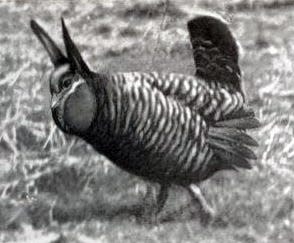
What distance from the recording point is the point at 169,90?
1.26 meters

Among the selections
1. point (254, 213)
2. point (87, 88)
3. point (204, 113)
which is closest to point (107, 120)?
point (87, 88)

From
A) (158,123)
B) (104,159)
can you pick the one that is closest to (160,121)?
(158,123)

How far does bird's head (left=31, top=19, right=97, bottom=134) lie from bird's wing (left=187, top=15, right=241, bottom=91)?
198mm

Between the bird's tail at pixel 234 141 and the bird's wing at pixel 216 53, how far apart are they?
6 cm

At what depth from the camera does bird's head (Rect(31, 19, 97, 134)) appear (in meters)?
1.26

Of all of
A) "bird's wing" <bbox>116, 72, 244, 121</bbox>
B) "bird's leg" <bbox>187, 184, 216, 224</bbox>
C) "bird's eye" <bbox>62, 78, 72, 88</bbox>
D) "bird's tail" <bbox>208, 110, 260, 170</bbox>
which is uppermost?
"bird's eye" <bbox>62, 78, 72, 88</bbox>

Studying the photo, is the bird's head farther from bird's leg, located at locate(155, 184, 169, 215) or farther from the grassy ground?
bird's leg, located at locate(155, 184, 169, 215)

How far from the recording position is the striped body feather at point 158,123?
1.25 metres

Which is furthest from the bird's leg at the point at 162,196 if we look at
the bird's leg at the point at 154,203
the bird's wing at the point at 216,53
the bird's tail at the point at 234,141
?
the bird's wing at the point at 216,53

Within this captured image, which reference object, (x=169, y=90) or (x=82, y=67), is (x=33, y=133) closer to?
(x=82, y=67)

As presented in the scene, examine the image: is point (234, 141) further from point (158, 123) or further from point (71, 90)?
point (71, 90)

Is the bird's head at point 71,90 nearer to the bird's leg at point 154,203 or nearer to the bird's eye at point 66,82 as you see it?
the bird's eye at point 66,82

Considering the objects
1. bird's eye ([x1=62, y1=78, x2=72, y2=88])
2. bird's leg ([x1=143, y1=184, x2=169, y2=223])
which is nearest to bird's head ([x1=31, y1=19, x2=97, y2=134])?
bird's eye ([x1=62, y1=78, x2=72, y2=88])

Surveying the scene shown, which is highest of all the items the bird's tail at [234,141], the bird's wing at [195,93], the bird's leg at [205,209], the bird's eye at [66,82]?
the bird's eye at [66,82]
